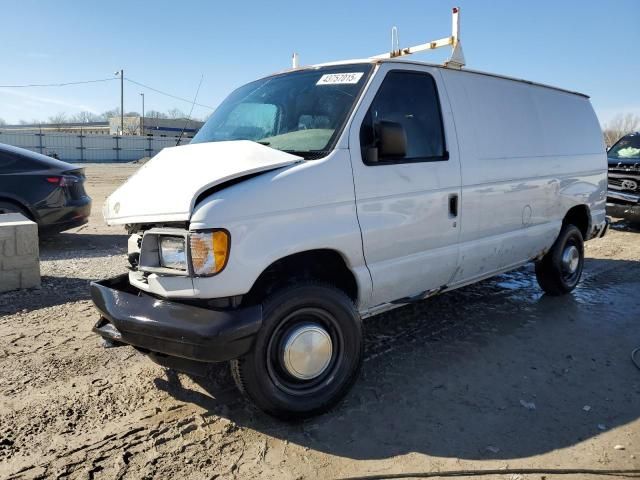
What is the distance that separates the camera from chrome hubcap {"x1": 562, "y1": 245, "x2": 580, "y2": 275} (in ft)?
19.3

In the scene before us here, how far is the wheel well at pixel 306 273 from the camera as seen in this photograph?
10.3 ft

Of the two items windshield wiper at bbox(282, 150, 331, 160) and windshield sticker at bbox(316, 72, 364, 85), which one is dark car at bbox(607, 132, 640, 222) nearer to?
windshield sticker at bbox(316, 72, 364, 85)

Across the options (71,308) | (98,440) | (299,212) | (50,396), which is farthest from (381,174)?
(71,308)

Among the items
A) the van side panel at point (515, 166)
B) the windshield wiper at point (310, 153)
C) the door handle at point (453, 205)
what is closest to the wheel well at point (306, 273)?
the windshield wiper at point (310, 153)

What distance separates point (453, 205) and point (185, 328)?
2.32m

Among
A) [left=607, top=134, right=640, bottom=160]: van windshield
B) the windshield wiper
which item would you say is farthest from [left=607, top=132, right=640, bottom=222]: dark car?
the windshield wiper

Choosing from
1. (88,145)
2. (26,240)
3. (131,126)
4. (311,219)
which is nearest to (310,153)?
(311,219)

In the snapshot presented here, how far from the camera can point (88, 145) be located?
41.7m

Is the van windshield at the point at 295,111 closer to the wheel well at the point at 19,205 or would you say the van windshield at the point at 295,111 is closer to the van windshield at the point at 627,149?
A: the wheel well at the point at 19,205

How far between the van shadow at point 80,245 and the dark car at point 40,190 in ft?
1.27

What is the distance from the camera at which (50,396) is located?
3461mm

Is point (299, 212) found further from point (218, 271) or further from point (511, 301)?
point (511, 301)

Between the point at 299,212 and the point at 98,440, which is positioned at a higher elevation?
the point at 299,212

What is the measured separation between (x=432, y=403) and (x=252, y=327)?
1.40 m
